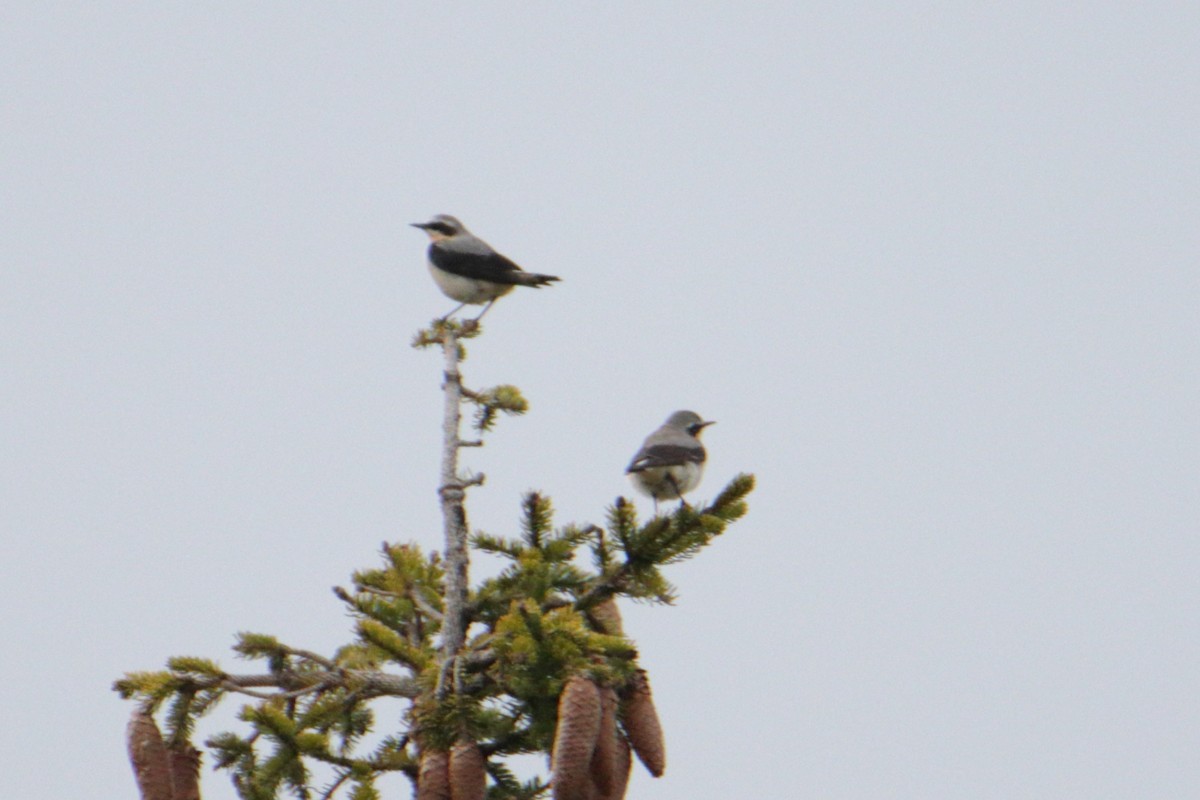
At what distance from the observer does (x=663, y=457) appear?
911 centimetres

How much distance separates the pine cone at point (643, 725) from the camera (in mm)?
4457

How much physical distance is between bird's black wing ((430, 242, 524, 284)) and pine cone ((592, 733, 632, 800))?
8351 millimetres

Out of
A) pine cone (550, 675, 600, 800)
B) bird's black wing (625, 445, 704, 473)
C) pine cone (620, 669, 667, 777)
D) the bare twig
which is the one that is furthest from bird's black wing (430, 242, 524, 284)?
pine cone (550, 675, 600, 800)

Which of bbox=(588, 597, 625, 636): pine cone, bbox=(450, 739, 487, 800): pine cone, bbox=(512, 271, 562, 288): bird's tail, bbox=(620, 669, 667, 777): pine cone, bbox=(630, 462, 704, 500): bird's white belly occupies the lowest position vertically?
bbox=(450, 739, 487, 800): pine cone

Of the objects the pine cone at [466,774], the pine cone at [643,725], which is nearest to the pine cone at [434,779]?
the pine cone at [466,774]

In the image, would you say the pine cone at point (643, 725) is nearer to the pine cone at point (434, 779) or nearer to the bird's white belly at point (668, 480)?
the pine cone at point (434, 779)

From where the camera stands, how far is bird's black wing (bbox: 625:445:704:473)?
9.08 metres

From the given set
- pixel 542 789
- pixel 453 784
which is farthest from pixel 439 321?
pixel 453 784

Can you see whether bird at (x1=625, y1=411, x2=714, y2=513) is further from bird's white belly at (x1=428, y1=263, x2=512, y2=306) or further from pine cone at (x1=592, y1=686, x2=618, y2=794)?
pine cone at (x1=592, y1=686, x2=618, y2=794)

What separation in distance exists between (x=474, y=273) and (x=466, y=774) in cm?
886

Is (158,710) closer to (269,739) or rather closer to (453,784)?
(269,739)

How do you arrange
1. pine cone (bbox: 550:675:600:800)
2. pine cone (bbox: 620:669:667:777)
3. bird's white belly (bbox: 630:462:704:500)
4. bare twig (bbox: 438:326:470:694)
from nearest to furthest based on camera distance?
pine cone (bbox: 550:675:600:800), pine cone (bbox: 620:669:667:777), bare twig (bbox: 438:326:470:694), bird's white belly (bbox: 630:462:704:500)

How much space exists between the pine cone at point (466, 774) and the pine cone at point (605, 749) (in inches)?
15.0

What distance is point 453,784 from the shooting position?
4.20 metres
